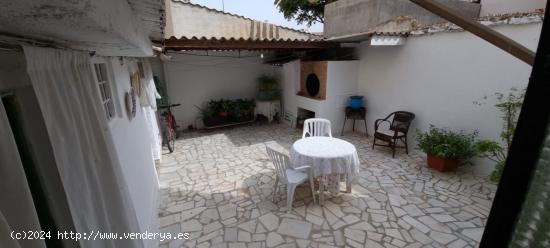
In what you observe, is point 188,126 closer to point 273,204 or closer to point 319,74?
point 319,74

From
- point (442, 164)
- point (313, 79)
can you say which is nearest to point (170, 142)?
point (313, 79)

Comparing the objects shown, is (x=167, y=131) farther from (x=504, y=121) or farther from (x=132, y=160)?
(x=504, y=121)

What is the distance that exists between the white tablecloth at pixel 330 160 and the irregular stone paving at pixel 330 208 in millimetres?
479

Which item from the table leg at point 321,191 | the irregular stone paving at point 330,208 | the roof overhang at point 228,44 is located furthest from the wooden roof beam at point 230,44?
the table leg at point 321,191

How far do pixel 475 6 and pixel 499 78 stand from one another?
5461 mm

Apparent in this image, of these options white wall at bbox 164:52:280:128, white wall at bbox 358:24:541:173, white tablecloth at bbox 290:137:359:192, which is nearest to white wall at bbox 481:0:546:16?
white wall at bbox 358:24:541:173

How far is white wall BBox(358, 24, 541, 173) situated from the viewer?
4.24 metres

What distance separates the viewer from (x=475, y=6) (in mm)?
8008

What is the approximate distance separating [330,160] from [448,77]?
343 centimetres

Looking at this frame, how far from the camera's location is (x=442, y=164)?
4.86m

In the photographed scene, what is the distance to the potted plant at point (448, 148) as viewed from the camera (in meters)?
4.68

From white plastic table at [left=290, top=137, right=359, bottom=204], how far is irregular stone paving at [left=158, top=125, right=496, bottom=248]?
420mm

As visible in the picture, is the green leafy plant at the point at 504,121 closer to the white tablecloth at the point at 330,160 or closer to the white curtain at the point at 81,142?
the white tablecloth at the point at 330,160

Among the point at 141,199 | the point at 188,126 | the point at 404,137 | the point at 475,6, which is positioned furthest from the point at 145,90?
the point at 475,6
